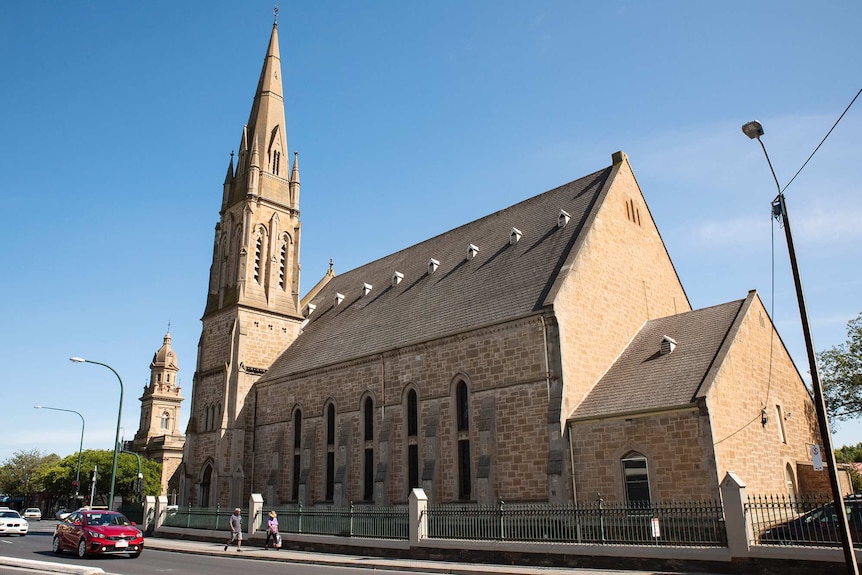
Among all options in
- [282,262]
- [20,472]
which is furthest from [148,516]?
[20,472]

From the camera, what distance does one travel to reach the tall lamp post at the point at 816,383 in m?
11.6

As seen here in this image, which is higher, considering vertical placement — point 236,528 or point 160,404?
point 160,404

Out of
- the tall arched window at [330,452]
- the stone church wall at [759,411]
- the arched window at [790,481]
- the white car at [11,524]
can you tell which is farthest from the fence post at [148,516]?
the arched window at [790,481]

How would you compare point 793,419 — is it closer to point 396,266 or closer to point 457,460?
point 457,460

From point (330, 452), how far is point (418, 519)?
37.8ft

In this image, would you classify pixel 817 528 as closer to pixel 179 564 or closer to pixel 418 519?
pixel 418 519

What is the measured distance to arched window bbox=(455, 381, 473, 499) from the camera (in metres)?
24.1

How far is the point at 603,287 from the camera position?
25016 mm

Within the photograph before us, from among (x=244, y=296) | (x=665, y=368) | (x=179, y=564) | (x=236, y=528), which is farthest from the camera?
(x=244, y=296)

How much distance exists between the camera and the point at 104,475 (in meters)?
63.9

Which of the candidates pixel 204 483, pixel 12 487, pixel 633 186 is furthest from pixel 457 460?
pixel 12 487

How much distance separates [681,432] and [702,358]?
302 centimetres

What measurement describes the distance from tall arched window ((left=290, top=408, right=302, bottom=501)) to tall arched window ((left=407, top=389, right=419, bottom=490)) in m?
7.63

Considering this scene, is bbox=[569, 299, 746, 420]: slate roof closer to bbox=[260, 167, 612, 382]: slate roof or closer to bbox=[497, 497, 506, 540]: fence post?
bbox=[260, 167, 612, 382]: slate roof
